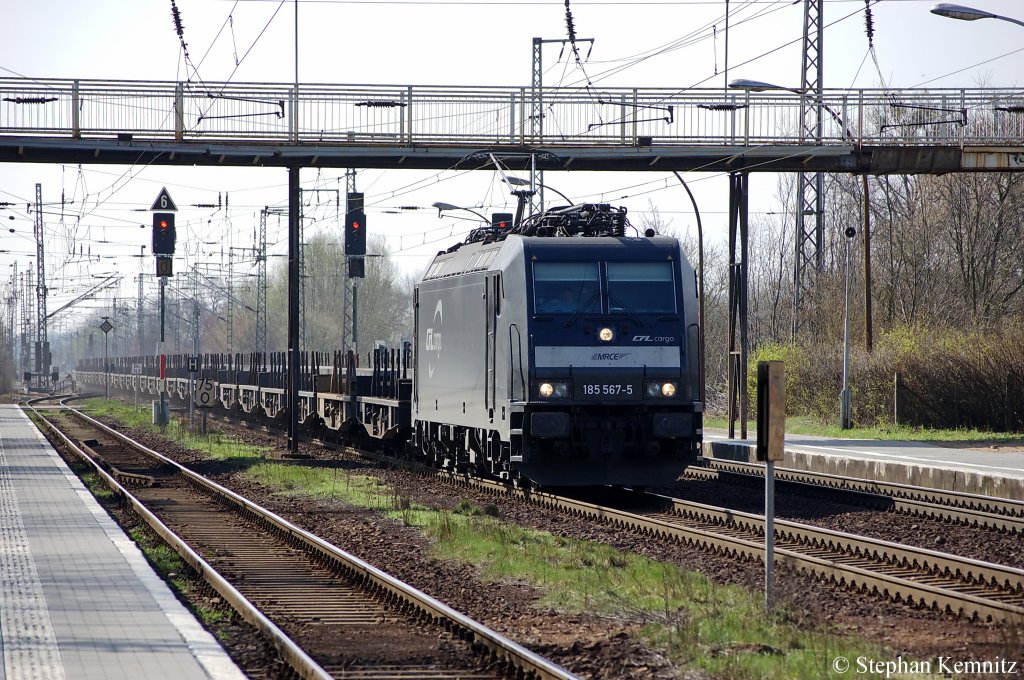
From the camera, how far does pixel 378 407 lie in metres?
27.1

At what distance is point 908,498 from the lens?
1836 centimetres

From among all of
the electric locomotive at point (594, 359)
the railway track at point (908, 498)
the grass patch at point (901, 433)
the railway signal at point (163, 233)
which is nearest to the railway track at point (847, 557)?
the electric locomotive at point (594, 359)

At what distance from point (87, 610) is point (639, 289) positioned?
30.7 ft

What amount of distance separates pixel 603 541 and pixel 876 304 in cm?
3072

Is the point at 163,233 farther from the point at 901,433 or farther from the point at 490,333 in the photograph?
the point at 901,433

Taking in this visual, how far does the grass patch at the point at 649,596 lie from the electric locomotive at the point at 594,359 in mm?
1370

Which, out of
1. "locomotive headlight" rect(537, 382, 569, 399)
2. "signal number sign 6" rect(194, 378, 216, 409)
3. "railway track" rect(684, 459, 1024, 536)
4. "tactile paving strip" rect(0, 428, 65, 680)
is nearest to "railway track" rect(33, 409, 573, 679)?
"tactile paving strip" rect(0, 428, 65, 680)

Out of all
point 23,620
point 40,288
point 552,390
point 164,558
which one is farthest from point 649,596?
point 40,288

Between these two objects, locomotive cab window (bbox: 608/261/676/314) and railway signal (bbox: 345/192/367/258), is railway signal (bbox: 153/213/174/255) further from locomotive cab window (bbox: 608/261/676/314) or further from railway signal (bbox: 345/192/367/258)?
locomotive cab window (bbox: 608/261/676/314)

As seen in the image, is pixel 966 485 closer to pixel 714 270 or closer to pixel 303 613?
pixel 303 613


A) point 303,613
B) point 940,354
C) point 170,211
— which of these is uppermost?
point 170,211

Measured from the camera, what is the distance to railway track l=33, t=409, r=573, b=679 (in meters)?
8.23

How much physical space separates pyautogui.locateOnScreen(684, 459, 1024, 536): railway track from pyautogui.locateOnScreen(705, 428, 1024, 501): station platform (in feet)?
4.04

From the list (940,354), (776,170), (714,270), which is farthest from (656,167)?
(714,270)
